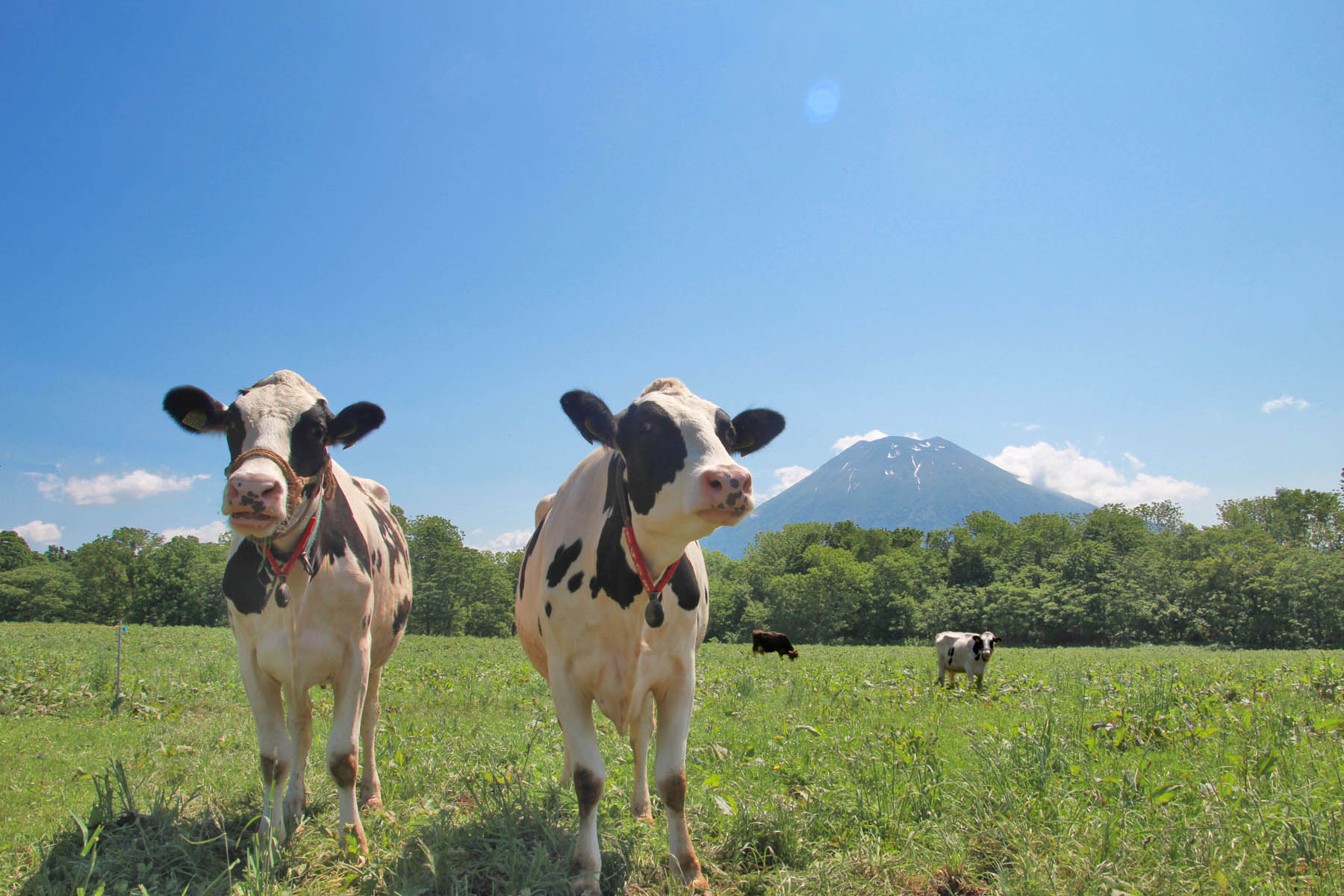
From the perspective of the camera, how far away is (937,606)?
5853cm

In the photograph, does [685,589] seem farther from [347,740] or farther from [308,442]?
[308,442]

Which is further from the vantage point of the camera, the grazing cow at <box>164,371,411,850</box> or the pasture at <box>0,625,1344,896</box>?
the grazing cow at <box>164,371,411,850</box>

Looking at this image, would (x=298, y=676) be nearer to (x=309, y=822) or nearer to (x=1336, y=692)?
(x=309, y=822)

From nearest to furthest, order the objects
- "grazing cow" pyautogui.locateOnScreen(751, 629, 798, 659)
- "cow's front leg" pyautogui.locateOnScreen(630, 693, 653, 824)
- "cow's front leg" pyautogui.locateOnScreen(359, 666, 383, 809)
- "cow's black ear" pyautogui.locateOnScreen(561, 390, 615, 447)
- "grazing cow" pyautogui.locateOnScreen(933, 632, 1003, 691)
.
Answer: "cow's black ear" pyautogui.locateOnScreen(561, 390, 615, 447), "cow's front leg" pyautogui.locateOnScreen(630, 693, 653, 824), "cow's front leg" pyautogui.locateOnScreen(359, 666, 383, 809), "grazing cow" pyautogui.locateOnScreen(933, 632, 1003, 691), "grazing cow" pyautogui.locateOnScreen(751, 629, 798, 659)

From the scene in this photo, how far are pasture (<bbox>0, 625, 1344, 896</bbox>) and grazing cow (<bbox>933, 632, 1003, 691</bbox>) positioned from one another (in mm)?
4541

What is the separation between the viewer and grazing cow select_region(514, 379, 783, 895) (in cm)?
342

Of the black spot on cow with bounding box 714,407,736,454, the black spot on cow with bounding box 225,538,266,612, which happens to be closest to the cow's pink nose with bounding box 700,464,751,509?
the black spot on cow with bounding box 714,407,736,454

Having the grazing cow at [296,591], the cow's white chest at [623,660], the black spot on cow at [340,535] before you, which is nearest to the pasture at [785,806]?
the grazing cow at [296,591]

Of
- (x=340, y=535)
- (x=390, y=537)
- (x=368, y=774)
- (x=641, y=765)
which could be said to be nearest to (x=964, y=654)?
(x=641, y=765)

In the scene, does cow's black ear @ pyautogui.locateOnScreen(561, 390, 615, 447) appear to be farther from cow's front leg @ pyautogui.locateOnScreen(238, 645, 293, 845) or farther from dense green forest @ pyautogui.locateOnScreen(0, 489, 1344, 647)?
dense green forest @ pyautogui.locateOnScreen(0, 489, 1344, 647)

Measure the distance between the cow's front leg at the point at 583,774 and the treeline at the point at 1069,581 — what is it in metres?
57.5

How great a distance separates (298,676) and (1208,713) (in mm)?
7412

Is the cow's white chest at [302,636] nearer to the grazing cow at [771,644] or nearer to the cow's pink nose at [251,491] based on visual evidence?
the cow's pink nose at [251,491]

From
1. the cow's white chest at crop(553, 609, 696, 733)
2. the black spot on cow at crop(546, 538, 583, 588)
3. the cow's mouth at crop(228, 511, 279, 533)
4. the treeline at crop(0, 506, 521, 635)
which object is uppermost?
the cow's mouth at crop(228, 511, 279, 533)
